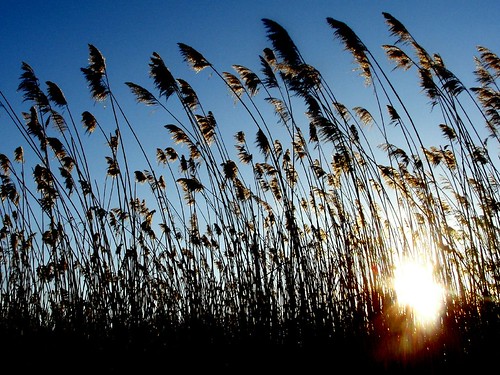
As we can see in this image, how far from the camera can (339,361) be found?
3.04 metres

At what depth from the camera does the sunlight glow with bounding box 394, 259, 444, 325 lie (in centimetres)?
360

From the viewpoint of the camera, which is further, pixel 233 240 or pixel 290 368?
pixel 233 240

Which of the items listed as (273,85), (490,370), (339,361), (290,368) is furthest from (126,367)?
(273,85)

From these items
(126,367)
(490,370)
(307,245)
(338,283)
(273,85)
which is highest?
(273,85)

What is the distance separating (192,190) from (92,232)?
1.35 metres

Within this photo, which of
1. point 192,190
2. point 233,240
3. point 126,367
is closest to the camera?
point 126,367

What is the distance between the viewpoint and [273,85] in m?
5.01

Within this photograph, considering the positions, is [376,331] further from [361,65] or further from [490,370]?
[361,65]

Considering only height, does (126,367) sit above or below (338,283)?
below

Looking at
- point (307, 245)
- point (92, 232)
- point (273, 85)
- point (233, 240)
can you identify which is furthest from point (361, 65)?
point (92, 232)

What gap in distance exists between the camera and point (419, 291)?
394 centimetres

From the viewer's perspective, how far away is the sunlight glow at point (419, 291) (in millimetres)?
3600

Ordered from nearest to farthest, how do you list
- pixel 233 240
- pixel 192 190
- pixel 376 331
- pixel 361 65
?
pixel 376 331 → pixel 233 240 → pixel 361 65 → pixel 192 190

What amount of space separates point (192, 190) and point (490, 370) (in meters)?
3.75
